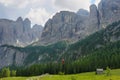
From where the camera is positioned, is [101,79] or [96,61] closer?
[101,79]

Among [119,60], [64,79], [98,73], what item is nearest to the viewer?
[64,79]

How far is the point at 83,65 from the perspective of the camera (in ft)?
638

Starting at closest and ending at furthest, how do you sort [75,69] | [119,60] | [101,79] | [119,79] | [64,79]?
[119,79] → [101,79] → [64,79] → [119,60] → [75,69]

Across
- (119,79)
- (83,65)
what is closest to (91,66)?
(83,65)

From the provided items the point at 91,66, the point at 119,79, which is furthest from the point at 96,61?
the point at 119,79

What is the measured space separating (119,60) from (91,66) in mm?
23713

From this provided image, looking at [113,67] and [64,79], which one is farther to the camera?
[113,67]

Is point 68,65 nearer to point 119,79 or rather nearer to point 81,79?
point 81,79

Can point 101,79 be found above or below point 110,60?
below

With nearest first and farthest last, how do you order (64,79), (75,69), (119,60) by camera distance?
(64,79), (119,60), (75,69)

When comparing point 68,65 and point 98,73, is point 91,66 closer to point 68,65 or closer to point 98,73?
point 68,65

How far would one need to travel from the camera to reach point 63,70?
199 m

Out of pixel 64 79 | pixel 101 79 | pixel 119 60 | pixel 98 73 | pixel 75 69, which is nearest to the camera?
pixel 101 79

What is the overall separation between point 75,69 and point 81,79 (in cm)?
7570
